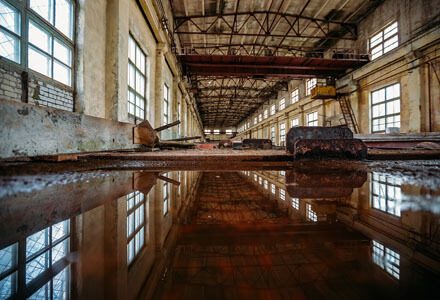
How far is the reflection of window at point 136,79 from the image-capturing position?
6059mm

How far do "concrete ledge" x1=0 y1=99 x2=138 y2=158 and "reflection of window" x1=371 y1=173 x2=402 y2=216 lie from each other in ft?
9.96

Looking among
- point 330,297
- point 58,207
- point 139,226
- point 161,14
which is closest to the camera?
point 330,297

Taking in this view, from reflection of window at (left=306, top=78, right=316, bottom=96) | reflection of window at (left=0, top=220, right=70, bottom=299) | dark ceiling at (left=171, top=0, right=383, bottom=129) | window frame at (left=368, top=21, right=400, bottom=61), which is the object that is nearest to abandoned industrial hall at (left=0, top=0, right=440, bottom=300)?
reflection of window at (left=0, top=220, right=70, bottom=299)

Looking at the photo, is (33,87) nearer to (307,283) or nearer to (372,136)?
(307,283)

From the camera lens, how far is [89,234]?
0.81 metres

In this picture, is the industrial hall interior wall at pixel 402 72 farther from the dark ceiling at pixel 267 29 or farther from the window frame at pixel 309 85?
the window frame at pixel 309 85

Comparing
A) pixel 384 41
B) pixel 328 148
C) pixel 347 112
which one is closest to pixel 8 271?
pixel 328 148

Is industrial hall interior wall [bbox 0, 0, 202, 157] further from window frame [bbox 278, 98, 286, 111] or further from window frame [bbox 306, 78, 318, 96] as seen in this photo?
window frame [bbox 278, 98, 286, 111]

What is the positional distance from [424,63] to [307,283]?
9.55 metres

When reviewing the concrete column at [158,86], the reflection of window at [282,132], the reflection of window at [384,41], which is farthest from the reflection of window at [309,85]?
the concrete column at [158,86]

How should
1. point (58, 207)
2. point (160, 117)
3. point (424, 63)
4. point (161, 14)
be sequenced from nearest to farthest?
point (58, 207)
point (424, 63)
point (161, 14)
point (160, 117)

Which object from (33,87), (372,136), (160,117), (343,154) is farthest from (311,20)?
(33,87)

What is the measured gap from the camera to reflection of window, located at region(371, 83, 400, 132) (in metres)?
8.31

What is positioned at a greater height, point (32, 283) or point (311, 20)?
point (311, 20)
